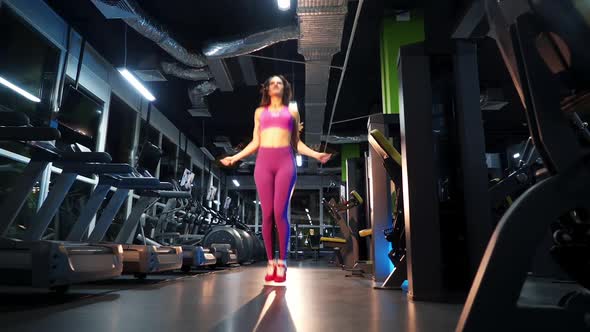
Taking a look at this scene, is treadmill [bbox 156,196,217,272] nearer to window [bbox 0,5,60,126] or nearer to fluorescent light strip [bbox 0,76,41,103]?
window [bbox 0,5,60,126]

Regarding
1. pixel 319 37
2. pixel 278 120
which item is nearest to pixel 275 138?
pixel 278 120

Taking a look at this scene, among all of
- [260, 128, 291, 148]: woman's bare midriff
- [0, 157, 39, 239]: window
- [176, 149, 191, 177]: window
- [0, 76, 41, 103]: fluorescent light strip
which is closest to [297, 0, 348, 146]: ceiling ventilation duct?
[260, 128, 291, 148]: woman's bare midriff

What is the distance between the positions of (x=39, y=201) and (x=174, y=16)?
3.12 meters

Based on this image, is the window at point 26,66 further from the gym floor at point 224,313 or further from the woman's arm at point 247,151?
the gym floor at point 224,313

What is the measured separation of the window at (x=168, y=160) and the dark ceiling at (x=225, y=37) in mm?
1046

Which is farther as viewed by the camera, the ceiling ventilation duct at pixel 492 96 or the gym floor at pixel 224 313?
the ceiling ventilation duct at pixel 492 96

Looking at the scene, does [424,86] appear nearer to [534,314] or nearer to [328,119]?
[534,314]

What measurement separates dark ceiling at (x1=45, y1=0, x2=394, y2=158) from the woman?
105 inches

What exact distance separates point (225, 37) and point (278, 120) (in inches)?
121

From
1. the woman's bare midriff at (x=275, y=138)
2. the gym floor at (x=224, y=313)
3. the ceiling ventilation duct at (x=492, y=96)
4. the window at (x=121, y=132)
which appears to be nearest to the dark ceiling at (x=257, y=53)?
the ceiling ventilation duct at (x=492, y=96)

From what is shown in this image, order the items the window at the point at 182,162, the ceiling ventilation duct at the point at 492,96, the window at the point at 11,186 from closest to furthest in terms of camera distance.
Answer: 1. the window at the point at 11,186
2. the ceiling ventilation duct at the point at 492,96
3. the window at the point at 182,162

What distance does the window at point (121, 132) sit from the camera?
737cm

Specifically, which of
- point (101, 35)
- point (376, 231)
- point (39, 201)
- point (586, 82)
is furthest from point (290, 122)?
point (101, 35)

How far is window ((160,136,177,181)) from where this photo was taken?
9.88 metres
